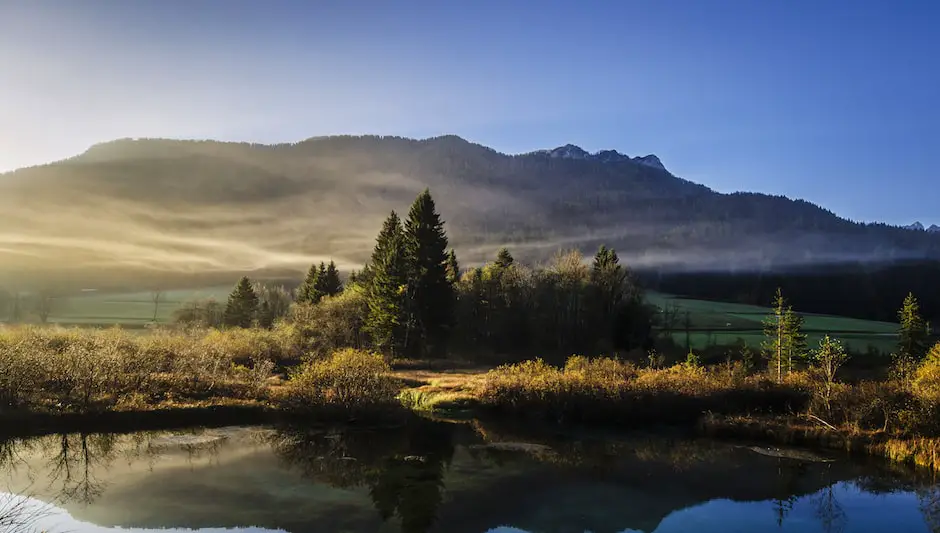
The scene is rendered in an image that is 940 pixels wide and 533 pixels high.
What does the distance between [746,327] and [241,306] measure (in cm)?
7488

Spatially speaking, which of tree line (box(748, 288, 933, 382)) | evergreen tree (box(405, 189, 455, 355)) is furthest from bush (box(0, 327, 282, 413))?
tree line (box(748, 288, 933, 382))

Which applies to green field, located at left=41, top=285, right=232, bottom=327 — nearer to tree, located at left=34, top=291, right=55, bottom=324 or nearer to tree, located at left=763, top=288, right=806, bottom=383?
tree, located at left=34, top=291, right=55, bottom=324

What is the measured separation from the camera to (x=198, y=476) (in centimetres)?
2164

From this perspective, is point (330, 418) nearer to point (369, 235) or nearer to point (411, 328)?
point (411, 328)

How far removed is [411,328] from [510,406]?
24.5 meters

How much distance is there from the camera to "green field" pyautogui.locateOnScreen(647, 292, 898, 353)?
81.0m

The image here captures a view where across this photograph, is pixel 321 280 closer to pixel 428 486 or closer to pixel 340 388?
pixel 340 388

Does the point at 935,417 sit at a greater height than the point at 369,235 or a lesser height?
lesser

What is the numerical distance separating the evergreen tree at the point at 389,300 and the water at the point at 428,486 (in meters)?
28.4

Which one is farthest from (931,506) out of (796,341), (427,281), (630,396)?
(427,281)

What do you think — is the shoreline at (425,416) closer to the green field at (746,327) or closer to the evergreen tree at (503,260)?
the evergreen tree at (503,260)

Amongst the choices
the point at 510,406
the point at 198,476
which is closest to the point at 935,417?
the point at 510,406

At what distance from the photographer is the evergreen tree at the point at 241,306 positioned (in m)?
80.2

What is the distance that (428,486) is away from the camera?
21625mm
